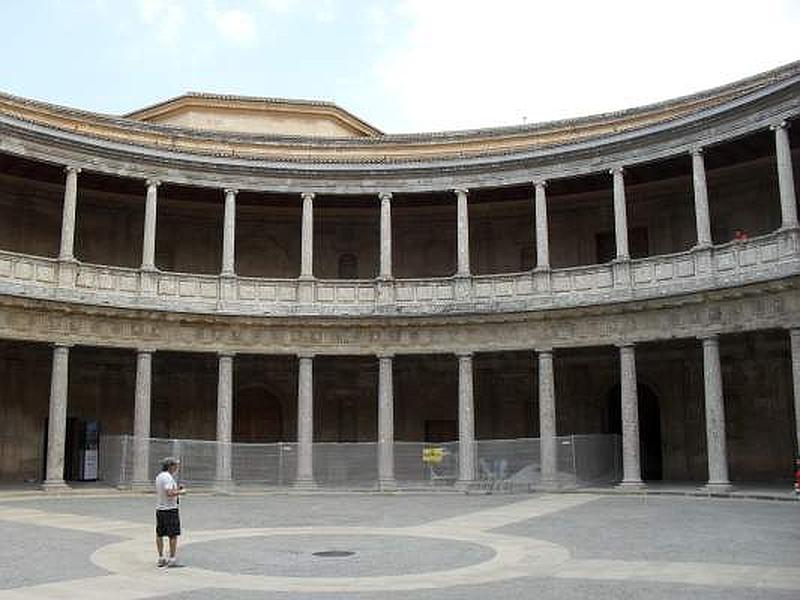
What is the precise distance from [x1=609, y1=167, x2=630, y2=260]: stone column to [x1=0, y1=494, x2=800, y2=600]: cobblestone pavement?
27.9 ft

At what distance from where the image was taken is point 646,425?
104ft

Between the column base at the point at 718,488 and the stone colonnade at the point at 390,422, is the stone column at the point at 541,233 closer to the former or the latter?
the stone colonnade at the point at 390,422

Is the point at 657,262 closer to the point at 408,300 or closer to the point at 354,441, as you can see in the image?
the point at 408,300

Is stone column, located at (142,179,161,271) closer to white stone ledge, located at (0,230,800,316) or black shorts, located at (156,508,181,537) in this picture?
white stone ledge, located at (0,230,800,316)

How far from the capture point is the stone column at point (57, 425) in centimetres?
2562

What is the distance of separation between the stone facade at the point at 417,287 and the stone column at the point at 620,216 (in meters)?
0.10

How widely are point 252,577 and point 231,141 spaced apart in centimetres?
2437

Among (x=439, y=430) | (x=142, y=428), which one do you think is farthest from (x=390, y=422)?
(x=142, y=428)

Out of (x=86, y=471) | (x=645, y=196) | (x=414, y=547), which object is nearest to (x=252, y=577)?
(x=414, y=547)

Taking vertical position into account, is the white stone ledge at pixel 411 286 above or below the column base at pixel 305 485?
above

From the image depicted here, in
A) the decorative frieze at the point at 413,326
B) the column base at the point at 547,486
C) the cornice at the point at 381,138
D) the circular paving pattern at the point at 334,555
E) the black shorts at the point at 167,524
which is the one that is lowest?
the circular paving pattern at the point at 334,555

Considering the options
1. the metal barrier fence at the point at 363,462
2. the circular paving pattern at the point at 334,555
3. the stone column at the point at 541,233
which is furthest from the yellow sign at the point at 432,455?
the circular paving pattern at the point at 334,555

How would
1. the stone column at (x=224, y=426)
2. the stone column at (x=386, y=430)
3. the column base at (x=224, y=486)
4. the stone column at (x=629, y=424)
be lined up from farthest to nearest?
the stone column at (x=386, y=430), the stone column at (x=224, y=426), the column base at (x=224, y=486), the stone column at (x=629, y=424)

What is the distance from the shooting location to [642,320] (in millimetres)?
26516
